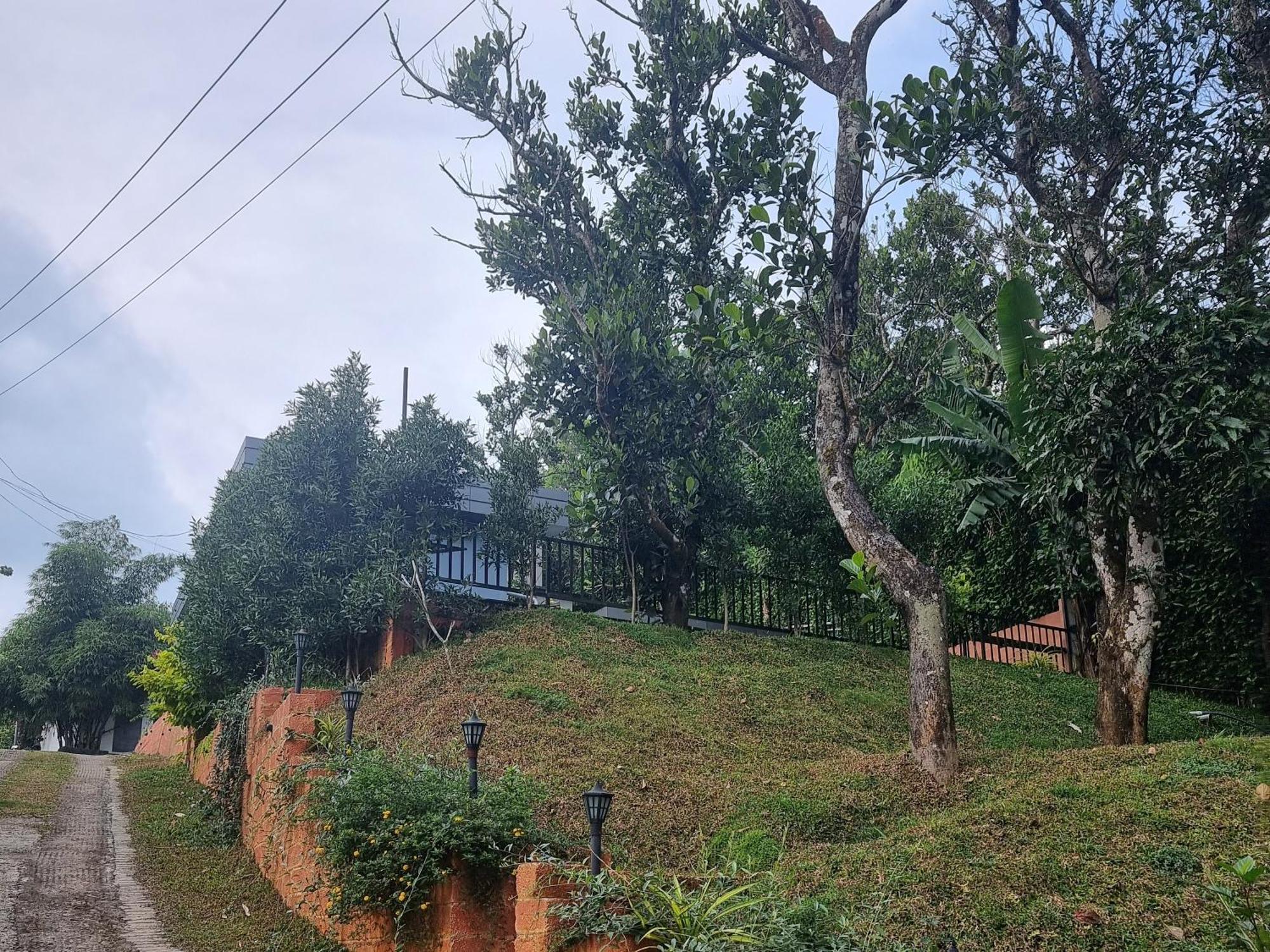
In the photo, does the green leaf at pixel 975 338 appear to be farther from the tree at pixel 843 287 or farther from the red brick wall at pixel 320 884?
the red brick wall at pixel 320 884

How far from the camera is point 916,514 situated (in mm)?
14719

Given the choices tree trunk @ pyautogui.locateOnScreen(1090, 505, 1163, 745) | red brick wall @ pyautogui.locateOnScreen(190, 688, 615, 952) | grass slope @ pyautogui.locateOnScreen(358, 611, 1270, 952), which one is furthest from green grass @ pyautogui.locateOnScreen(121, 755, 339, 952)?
tree trunk @ pyautogui.locateOnScreen(1090, 505, 1163, 745)

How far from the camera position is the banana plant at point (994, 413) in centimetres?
1007

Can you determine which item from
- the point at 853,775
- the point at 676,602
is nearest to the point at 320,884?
the point at 853,775

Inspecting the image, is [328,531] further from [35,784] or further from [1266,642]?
[1266,642]

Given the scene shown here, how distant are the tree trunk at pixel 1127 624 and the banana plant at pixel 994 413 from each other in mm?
1446

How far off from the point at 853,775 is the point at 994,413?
481 cm

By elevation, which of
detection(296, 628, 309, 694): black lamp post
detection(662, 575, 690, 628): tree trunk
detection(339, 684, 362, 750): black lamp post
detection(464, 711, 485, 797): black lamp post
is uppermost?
detection(662, 575, 690, 628): tree trunk

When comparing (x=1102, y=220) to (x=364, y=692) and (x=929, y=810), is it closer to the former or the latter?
(x=929, y=810)

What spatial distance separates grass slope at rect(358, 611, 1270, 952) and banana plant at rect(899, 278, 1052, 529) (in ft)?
7.86

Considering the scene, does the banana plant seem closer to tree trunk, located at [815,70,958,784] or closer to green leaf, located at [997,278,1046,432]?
green leaf, located at [997,278,1046,432]


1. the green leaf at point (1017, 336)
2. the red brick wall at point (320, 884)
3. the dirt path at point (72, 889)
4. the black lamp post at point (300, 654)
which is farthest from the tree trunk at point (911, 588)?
the dirt path at point (72, 889)

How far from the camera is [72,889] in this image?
30.4 feet

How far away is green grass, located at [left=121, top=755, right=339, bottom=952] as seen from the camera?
785cm
